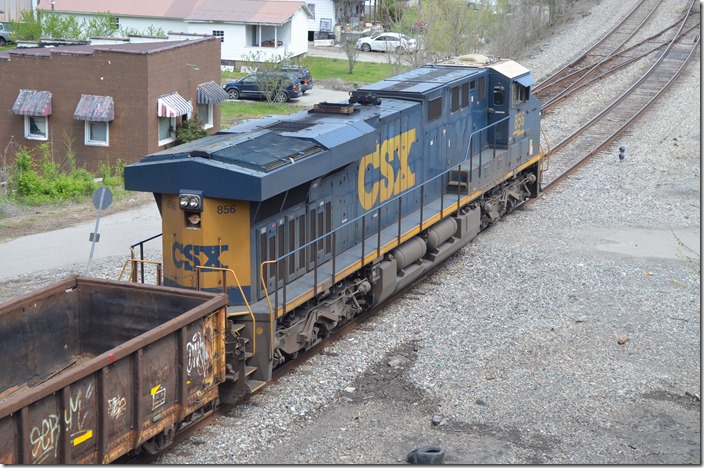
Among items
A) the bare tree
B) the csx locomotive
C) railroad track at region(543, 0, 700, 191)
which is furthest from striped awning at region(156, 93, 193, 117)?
the bare tree

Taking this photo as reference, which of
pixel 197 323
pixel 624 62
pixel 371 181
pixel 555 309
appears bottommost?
pixel 555 309

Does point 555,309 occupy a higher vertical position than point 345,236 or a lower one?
lower

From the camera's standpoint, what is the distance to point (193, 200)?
10.4 meters

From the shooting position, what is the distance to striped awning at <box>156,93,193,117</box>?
86.1ft

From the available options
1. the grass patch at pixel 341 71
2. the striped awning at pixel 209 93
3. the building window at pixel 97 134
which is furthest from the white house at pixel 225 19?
the building window at pixel 97 134

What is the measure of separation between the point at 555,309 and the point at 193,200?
6238 mm

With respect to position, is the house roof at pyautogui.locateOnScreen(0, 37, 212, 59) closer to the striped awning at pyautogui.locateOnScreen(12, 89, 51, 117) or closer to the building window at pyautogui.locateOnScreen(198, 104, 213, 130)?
the striped awning at pyautogui.locateOnScreen(12, 89, 51, 117)

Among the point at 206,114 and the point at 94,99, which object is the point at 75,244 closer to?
the point at 94,99

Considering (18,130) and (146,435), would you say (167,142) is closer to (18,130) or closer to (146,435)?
(18,130)

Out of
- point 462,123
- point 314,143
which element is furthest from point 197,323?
point 462,123

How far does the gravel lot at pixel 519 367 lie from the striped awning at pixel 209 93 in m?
12.4

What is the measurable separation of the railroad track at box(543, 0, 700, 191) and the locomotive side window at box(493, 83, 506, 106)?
3.76 m

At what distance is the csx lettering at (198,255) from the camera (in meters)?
10.7

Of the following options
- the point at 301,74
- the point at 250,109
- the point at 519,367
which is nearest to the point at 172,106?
the point at 250,109
